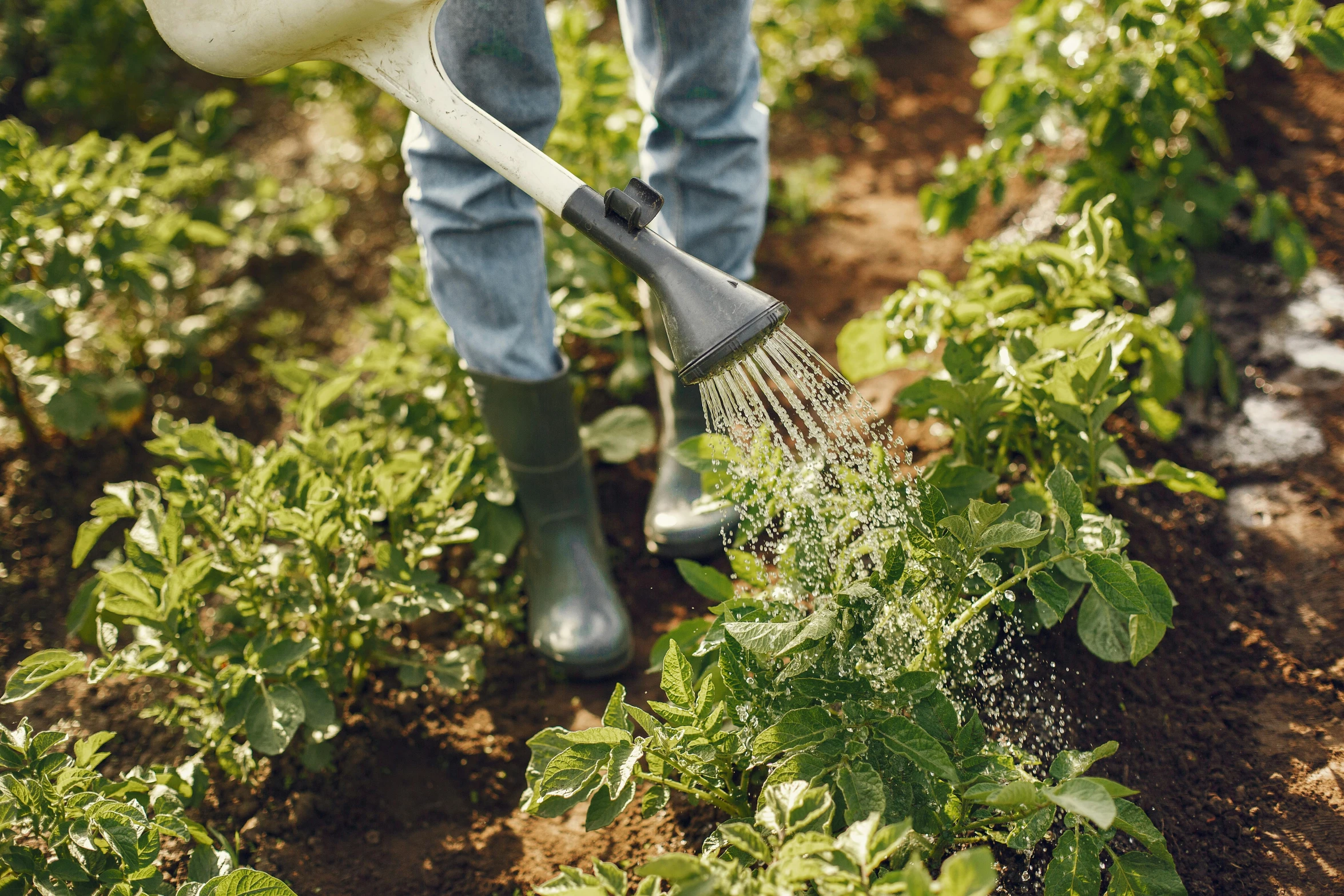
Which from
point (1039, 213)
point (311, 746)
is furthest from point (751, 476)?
point (1039, 213)

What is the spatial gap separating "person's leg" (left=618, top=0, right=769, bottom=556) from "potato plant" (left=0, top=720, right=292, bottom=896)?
77 centimetres

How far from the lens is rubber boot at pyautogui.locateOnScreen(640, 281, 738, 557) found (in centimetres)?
178

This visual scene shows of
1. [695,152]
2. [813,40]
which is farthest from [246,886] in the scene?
[813,40]

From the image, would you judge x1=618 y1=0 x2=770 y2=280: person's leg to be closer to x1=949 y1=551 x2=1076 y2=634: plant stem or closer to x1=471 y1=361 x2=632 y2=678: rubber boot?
x1=471 y1=361 x2=632 y2=678: rubber boot

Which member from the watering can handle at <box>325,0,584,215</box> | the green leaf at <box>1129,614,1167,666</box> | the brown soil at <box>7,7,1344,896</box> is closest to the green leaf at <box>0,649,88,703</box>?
the brown soil at <box>7,7,1344,896</box>

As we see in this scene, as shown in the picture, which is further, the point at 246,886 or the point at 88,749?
the point at 88,749

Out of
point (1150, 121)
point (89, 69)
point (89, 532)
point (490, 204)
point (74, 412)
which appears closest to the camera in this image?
point (490, 204)

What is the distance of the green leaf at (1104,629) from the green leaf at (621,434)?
849mm

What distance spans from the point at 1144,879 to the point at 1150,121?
54.0 inches

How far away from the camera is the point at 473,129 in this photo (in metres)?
1.18

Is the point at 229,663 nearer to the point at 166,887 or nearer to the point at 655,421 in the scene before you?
the point at 166,887

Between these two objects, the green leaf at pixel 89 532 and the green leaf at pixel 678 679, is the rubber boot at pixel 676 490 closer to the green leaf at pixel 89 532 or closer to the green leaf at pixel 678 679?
the green leaf at pixel 678 679

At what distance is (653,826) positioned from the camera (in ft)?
4.72

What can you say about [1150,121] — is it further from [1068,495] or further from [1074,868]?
[1074,868]
